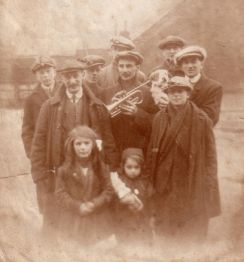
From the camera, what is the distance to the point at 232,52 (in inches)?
170

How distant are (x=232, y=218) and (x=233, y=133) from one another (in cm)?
52

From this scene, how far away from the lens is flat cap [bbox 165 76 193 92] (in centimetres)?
414

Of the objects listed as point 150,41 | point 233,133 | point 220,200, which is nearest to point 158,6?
point 150,41

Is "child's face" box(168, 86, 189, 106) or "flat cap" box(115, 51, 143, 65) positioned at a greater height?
"flat cap" box(115, 51, 143, 65)

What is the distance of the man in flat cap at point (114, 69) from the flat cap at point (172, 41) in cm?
17

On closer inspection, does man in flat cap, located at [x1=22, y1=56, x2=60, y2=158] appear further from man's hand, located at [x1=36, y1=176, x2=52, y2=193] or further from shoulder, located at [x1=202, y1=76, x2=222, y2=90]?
shoulder, located at [x1=202, y1=76, x2=222, y2=90]

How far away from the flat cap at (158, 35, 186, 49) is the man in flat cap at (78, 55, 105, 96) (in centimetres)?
37

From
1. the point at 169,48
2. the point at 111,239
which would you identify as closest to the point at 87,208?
the point at 111,239

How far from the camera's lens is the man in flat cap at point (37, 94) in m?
4.30

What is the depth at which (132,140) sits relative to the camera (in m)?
4.24

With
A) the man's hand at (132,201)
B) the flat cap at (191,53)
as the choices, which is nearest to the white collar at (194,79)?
the flat cap at (191,53)

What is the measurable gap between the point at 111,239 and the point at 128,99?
2.87ft

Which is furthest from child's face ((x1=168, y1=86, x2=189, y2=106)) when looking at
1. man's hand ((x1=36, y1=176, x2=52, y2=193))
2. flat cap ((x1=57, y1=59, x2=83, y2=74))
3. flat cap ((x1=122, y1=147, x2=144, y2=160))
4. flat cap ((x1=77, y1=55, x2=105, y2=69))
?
man's hand ((x1=36, y1=176, x2=52, y2=193))

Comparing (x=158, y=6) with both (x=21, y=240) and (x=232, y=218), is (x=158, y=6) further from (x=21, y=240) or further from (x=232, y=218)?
(x=21, y=240)
